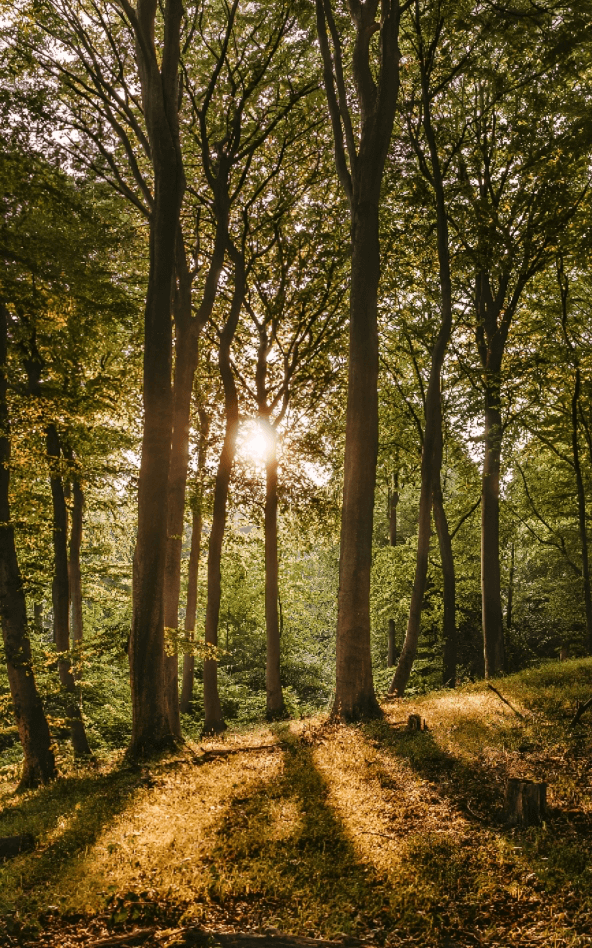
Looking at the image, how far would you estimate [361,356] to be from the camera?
32.2 ft

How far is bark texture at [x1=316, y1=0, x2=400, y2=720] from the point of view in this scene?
30.3 ft

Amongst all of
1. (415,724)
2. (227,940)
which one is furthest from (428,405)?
(227,940)

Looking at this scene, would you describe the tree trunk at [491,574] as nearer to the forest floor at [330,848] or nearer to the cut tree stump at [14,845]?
the forest floor at [330,848]

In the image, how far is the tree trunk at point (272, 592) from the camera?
1537 centimetres

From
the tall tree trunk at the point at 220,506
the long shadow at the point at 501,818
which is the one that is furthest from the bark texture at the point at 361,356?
the tall tree trunk at the point at 220,506

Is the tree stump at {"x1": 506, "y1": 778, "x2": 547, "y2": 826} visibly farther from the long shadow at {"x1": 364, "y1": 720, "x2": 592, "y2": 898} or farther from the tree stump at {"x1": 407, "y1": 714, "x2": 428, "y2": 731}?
the tree stump at {"x1": 407, "y1": 714, "x2": 428, "y2": 731}

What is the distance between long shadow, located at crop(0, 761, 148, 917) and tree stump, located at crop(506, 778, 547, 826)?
3870 mm

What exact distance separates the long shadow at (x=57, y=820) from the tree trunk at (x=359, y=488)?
140 inches

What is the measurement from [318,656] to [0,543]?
25530 mm

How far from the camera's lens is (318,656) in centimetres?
3288

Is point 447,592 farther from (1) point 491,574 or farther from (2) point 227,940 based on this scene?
(2) point 227,940

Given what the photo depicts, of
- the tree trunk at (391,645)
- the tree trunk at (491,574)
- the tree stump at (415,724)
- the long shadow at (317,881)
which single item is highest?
the tree trunk at (491,574)

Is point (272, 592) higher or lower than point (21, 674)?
higher

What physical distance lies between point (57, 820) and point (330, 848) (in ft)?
11.2
